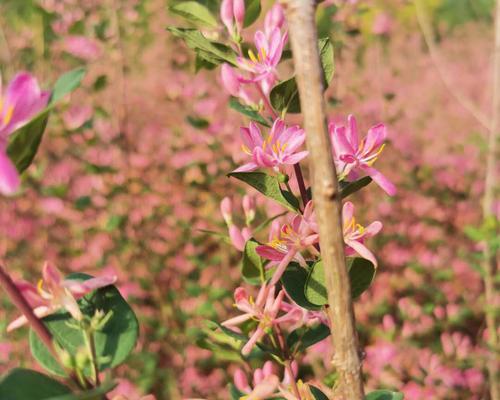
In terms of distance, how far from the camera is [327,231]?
0.46 m

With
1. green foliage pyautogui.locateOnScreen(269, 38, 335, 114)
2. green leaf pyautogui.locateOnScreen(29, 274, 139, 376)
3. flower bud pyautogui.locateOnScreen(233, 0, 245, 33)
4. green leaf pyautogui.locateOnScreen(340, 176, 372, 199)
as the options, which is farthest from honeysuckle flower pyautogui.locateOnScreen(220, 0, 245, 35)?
green leaf pyautogui.locateOnScreen(29, 274, 139, 376)

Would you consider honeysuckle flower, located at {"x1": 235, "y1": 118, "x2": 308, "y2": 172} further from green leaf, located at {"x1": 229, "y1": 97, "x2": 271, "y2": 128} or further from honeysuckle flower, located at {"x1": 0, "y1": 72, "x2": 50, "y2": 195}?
honeysuckle flower, located at {"x1": 0, "y1": 72, "x2": 50, "y2": 195}

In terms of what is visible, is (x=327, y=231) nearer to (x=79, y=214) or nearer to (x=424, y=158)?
(x=79, y=214)

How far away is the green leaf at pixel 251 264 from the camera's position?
0.71 m

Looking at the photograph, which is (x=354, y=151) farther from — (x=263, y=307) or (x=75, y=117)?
(x=75, y=117)

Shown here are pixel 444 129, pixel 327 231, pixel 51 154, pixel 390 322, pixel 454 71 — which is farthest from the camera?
pixel 454 71

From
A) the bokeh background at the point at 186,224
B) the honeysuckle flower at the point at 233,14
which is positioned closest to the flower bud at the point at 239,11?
the honeysuckle flower at the point at 233,14

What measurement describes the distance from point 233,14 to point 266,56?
15 cm

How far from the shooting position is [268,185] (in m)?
0.65

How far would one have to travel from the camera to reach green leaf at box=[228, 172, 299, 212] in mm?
644

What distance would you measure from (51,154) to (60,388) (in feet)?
8.81

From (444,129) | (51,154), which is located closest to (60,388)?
(51,154)

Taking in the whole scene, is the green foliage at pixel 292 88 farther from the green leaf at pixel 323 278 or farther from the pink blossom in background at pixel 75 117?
the pink blossom in background at pixel 75 117

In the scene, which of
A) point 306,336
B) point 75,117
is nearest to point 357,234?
point 306,336
